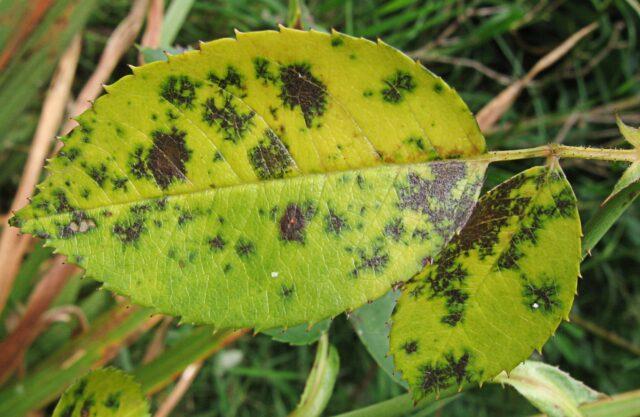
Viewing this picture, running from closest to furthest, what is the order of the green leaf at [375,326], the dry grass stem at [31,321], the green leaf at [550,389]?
the green leaf at [550,389]
the green leaf at [375,326]
the dry grass stem at [31,321]

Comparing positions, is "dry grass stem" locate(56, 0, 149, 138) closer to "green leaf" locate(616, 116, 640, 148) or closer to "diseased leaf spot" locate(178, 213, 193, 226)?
"diseased leaf spot" locate(178, 213, 193, 226)

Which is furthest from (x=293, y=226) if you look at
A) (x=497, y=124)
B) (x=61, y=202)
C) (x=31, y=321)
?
(x=497, y=124)

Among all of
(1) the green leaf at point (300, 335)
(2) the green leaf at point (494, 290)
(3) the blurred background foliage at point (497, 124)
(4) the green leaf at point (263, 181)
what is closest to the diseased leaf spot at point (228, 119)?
(4) the green leaf at point (263, 181)

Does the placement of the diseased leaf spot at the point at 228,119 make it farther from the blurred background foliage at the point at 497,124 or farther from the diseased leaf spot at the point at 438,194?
the blurred background foliage at the point at 497,124

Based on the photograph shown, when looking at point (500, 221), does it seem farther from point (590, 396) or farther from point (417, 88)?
point (590, 396)

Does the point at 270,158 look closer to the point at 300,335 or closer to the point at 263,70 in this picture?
the point at 263,70

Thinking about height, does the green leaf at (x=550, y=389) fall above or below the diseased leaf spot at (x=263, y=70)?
below

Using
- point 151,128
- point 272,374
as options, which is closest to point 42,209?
point 151,128
